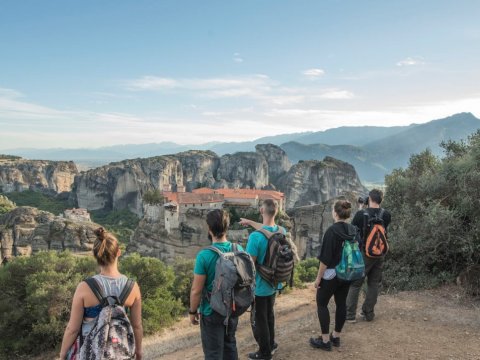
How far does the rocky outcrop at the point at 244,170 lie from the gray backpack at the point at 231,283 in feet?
332

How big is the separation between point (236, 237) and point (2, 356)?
25.5m

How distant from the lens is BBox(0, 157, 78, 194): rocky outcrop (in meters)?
106

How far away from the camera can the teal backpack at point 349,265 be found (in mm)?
→ 5957

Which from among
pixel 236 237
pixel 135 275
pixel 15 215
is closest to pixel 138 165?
pixel 15 215

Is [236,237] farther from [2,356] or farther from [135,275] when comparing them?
[2,356]

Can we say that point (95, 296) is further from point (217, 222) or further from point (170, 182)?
point (170, 182)

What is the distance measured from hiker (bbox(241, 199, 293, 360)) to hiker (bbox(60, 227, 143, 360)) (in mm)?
1985

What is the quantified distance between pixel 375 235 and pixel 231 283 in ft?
12.0

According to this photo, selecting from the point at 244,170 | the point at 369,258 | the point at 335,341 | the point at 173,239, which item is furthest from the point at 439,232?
the point at 244,170

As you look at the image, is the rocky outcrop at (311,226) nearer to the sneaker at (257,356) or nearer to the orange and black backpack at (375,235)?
the orange and black backpack at (375,235)

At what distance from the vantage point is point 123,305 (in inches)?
154

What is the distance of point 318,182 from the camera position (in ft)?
312

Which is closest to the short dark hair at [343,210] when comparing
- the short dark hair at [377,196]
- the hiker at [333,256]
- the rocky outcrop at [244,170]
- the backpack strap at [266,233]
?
the hiker at [333,256]

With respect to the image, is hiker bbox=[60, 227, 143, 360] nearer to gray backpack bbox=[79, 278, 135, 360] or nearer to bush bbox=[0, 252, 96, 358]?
gray backpack bbox=[79, 278, 135, 360]
